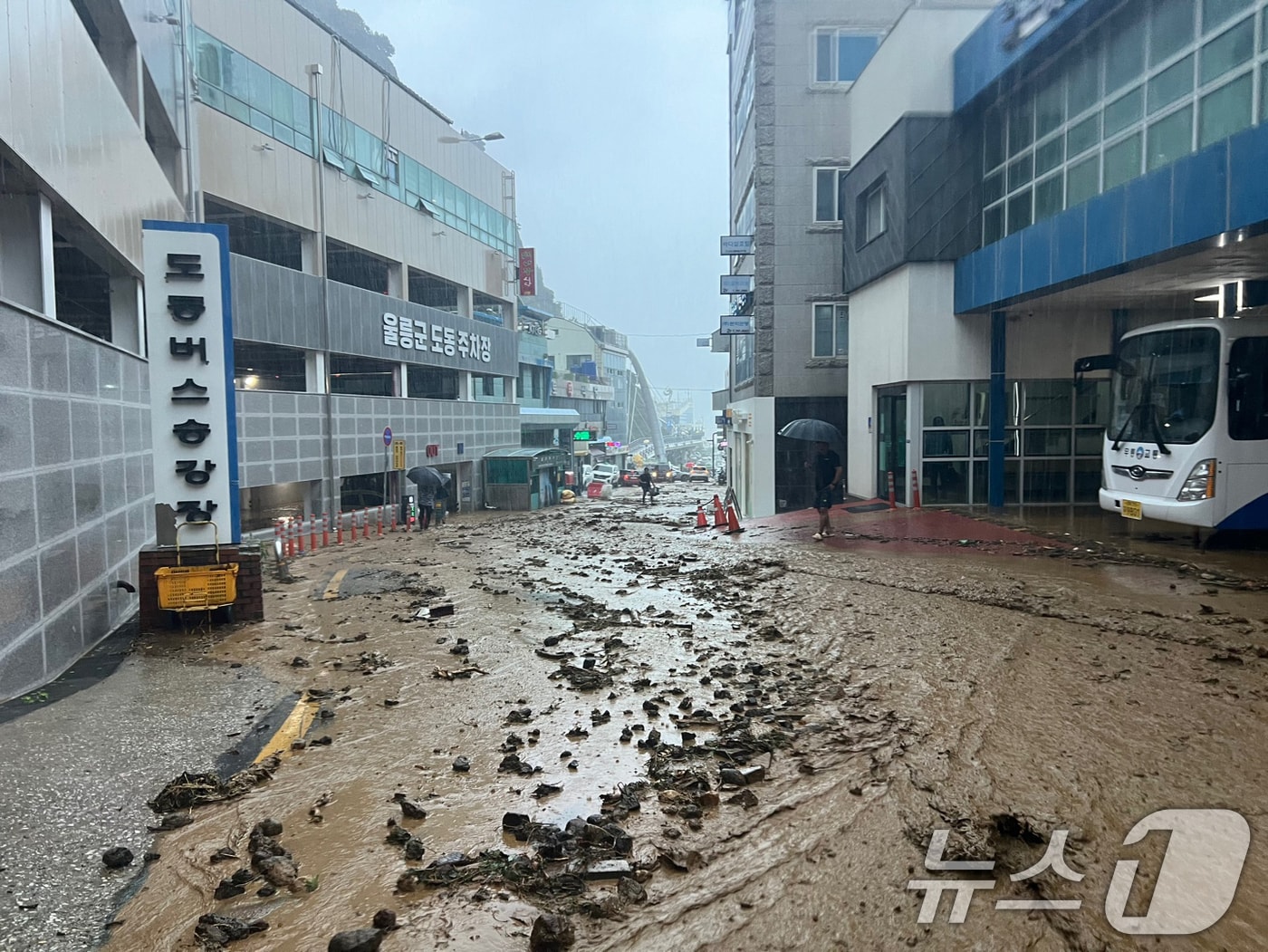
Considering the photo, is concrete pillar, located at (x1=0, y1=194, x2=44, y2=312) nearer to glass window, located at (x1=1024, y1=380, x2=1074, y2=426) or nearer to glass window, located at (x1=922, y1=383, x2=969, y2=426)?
glass window, located at (x1=922, y1=383, x2=969, y2=426)

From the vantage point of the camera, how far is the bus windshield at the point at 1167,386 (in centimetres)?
1091

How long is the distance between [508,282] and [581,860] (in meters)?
37.2

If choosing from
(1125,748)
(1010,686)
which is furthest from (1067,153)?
(1125,748)

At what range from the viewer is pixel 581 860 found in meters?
3.67

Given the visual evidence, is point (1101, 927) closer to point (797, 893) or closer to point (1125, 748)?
point (797, 893)

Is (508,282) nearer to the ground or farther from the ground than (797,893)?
farther from the ground

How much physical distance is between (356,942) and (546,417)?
5646cm

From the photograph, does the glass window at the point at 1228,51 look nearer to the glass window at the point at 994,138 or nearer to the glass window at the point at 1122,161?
the glass window at the point at 1122,161

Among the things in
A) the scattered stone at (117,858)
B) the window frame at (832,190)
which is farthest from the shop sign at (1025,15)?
the scattered stone at (117,858)

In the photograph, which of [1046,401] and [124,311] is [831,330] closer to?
[1046,401]

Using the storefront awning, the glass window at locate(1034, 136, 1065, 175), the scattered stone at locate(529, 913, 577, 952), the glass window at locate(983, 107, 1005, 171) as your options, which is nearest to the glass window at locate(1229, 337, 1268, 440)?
the glass window at locate(1034, 136, 1065, 175)

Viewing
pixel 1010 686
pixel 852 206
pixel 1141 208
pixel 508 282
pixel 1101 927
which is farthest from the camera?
pixel 508 282

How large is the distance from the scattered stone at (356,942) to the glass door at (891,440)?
17337 millimetres

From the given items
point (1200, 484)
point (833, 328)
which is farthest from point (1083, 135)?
point (833, 328)
